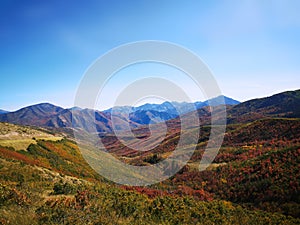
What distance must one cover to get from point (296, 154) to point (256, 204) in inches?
654

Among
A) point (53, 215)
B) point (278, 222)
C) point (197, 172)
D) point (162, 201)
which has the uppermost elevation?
point (53, 215)

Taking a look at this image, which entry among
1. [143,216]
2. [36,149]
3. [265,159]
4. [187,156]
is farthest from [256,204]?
[187,156]

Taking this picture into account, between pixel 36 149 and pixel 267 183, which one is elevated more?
pixel 36 149

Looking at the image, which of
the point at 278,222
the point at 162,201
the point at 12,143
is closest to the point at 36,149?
the point at 12,143

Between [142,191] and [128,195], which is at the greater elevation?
[128,195]

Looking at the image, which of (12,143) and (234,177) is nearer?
(12,143)

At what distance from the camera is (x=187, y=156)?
77125 millimetres

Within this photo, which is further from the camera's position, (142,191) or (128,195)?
(142,191)

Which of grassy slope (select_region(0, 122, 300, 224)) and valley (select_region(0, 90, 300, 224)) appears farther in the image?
valley (select_region(0, 90, 300, 224))

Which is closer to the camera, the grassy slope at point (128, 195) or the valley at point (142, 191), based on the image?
the grassy slope at point (128, 195)

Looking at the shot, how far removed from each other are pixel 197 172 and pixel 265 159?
55.8ft

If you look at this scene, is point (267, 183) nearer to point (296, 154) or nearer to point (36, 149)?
point (296, 154)

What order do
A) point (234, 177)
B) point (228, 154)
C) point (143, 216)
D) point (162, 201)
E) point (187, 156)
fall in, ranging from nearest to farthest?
point (143, 216) → point (162, 201) → point (234, 177) → point (228, 154) → point (187, 156)

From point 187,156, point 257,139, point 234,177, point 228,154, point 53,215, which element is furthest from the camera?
point 257,139
